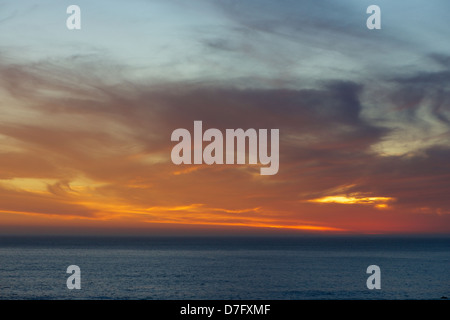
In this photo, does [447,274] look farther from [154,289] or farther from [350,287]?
[154,289]

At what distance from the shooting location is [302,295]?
57.6 metres

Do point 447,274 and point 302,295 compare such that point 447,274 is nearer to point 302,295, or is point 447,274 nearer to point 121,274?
point 302,295

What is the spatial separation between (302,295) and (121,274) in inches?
1536

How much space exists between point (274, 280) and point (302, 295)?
17.5 metres
